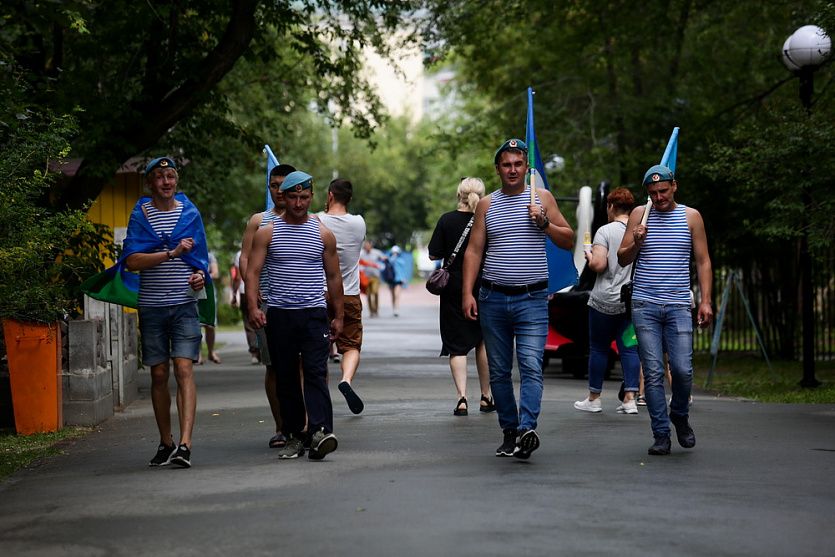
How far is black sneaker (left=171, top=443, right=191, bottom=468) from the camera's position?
9164 mm

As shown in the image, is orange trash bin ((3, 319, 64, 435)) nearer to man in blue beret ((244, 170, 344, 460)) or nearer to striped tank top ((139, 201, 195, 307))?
striped tank top ((139, 201, 195, 307))

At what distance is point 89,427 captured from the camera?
12273 mm

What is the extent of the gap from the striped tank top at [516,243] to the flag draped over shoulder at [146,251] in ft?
5.96

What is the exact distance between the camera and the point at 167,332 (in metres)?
9.41

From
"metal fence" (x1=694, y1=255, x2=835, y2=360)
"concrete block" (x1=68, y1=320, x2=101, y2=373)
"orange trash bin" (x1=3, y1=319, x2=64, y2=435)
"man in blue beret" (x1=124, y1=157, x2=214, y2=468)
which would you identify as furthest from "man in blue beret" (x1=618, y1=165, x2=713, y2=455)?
"metal fence" (x1=694, y1=255, x2=835, y2=360)

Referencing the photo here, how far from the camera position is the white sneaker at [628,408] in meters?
12.3

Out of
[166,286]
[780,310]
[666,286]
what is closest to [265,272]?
[166,286]

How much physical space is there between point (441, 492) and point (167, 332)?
8.15 feet

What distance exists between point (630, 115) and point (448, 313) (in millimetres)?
12261

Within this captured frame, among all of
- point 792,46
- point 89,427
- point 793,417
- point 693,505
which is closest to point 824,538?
point 693,505

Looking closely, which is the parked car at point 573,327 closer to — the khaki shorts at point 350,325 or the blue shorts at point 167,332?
the khaki shorts at point 350,325

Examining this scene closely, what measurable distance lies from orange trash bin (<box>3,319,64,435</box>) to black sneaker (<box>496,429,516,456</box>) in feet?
14.2

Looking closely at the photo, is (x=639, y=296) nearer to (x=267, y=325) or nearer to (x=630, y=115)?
(x=267, y=325)

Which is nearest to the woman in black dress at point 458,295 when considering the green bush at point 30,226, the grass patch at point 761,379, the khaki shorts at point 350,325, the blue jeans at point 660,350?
the khaki shorts at point 350,325
